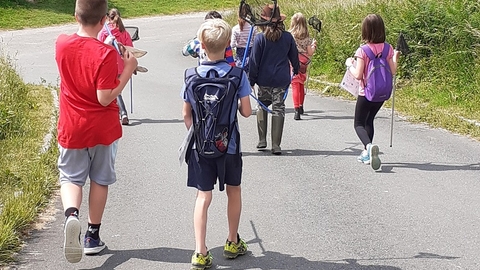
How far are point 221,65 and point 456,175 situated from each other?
147 inches

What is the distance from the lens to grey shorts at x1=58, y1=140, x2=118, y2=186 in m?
4.83

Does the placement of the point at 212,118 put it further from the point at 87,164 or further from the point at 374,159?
the point at 374,159

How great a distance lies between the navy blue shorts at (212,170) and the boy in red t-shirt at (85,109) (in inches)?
22.7

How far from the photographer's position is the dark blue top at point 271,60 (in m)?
8.23

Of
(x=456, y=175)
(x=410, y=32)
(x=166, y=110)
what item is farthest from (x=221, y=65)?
(x=410, y=32)

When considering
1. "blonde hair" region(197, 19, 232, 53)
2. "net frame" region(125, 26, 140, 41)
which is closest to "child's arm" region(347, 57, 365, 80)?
"blonde hair" region(197, 19, 232, 53)

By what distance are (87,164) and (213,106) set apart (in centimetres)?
97

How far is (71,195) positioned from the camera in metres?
4.79

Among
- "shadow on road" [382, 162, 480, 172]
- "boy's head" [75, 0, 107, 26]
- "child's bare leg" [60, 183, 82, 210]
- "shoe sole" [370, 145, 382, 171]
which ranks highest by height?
"boy's head" [75, 0, 107, 26]

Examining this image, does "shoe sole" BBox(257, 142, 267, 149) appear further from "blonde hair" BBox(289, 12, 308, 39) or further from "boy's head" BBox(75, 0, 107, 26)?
"boy's head" BBox(75, 0, 107, 26)

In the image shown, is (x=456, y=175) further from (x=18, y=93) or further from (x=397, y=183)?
(x=18, y=93)

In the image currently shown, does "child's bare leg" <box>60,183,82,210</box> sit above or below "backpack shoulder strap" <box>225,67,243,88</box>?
below

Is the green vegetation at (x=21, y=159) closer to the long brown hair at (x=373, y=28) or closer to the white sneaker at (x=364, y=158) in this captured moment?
the white sneaker at (x=364, y=158)

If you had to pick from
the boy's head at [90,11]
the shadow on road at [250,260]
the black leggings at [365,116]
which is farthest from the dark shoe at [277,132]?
the boy's head at [90,11]
